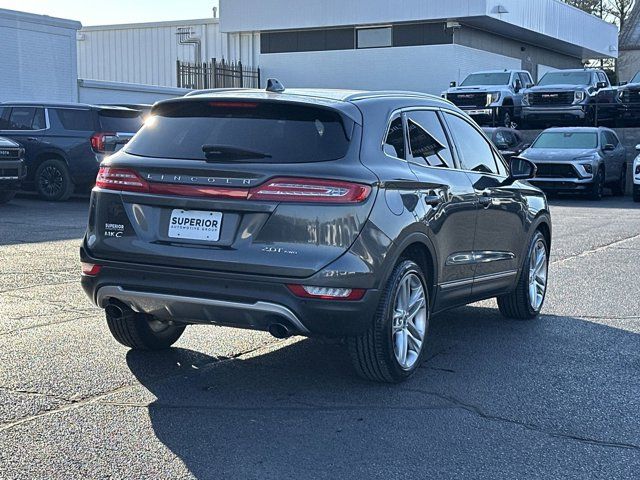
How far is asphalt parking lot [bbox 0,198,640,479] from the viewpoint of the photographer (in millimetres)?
4523

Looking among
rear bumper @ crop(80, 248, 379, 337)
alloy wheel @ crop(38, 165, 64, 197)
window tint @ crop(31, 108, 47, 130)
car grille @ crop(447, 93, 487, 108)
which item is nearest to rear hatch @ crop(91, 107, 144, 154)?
alloy wheel @ crop(38, 165, 64, 197)

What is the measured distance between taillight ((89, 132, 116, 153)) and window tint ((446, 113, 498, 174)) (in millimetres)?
12063

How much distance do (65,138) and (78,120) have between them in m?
0.44

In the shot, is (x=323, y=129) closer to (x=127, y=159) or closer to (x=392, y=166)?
(x=392, y=166)

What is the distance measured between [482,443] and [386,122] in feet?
6.80

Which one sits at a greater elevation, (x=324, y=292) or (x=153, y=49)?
(x=153, y=49)

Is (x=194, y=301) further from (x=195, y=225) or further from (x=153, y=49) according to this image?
(x=153, y=49)

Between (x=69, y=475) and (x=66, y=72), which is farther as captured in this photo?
(x=66, y=72)

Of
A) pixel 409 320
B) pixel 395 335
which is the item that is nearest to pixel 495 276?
pixel 409 320

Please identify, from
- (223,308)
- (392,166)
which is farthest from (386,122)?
(223,308)

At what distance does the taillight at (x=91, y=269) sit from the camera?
5.70m

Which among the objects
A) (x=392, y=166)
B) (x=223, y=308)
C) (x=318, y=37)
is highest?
(x=318, y=37)

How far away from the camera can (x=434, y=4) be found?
1647 inches

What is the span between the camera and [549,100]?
99.9 feet
